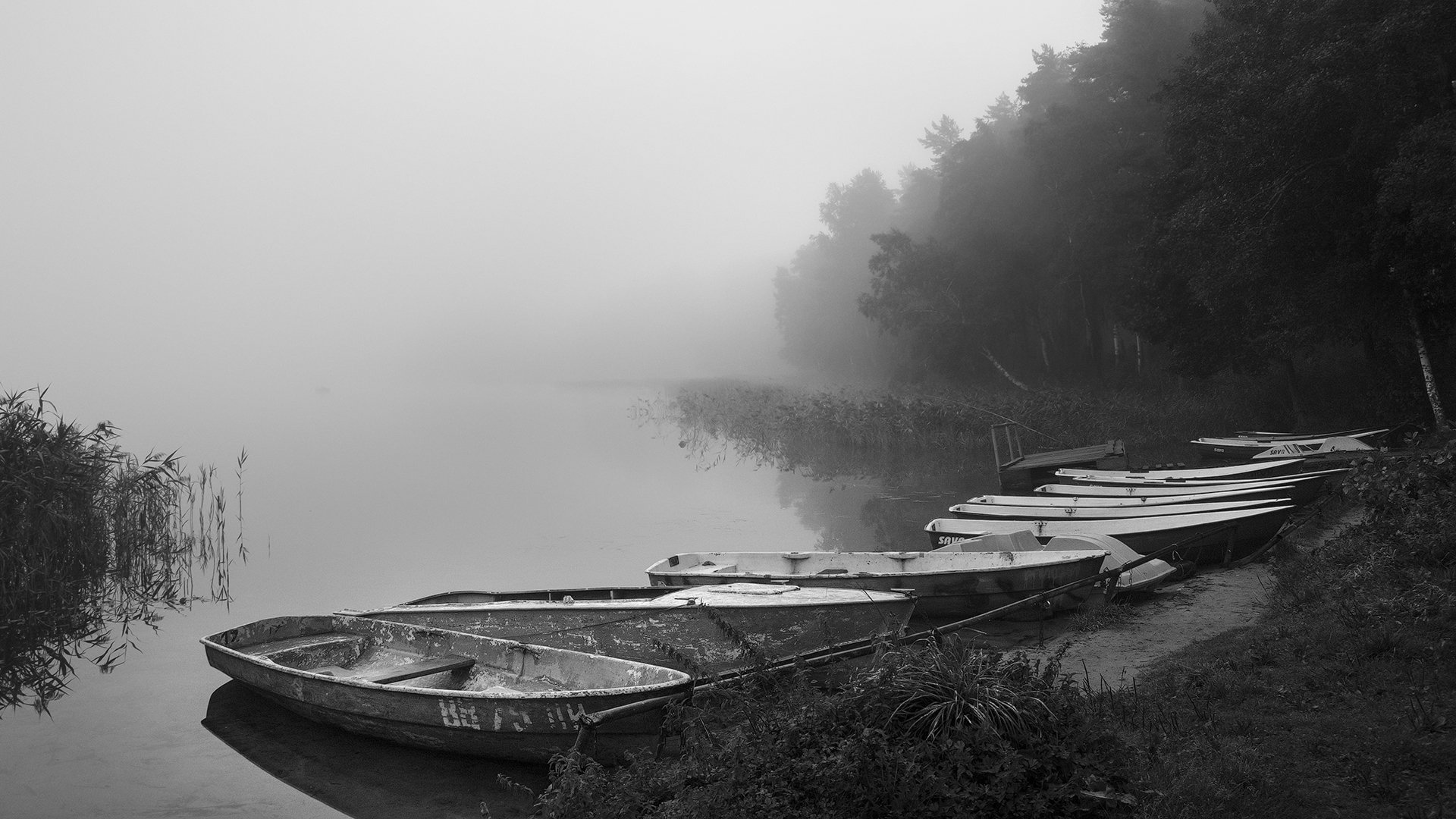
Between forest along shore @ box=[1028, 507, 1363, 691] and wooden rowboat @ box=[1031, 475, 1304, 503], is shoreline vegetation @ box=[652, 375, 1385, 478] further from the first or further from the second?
forest along shore @ box=[1028, 507, 1363, 691]

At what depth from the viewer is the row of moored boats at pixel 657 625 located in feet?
21.9

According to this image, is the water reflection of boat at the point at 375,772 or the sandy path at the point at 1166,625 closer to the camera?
the water reflection of boat at the point at 375,772

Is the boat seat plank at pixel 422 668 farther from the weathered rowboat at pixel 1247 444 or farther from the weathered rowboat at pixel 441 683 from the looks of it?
the weathered rowboat at pixel 1247 444

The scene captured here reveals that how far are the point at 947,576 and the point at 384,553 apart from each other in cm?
1115

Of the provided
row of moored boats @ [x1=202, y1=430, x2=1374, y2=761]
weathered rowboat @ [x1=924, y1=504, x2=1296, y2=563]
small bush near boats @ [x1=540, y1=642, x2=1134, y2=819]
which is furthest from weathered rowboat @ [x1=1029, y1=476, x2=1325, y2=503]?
small bush near boats @ [x1=540, y1=642, x2=1134, y2=819]

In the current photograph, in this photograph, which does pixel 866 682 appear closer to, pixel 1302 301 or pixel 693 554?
pixel 693 554

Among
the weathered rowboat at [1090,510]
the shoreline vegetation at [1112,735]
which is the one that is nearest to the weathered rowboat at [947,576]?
the shoreline vegetation at [1112,735]

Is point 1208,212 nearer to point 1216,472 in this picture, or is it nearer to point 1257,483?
point 1216,472

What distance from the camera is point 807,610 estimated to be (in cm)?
797

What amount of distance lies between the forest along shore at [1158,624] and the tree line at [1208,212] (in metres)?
7.53

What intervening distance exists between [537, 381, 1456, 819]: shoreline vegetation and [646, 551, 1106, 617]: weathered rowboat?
2.36 metres

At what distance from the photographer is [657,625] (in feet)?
26.3

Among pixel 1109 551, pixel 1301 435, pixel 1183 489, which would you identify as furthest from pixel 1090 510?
pixel 1301 435

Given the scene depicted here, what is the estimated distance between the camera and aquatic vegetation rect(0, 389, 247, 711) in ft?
35.8
